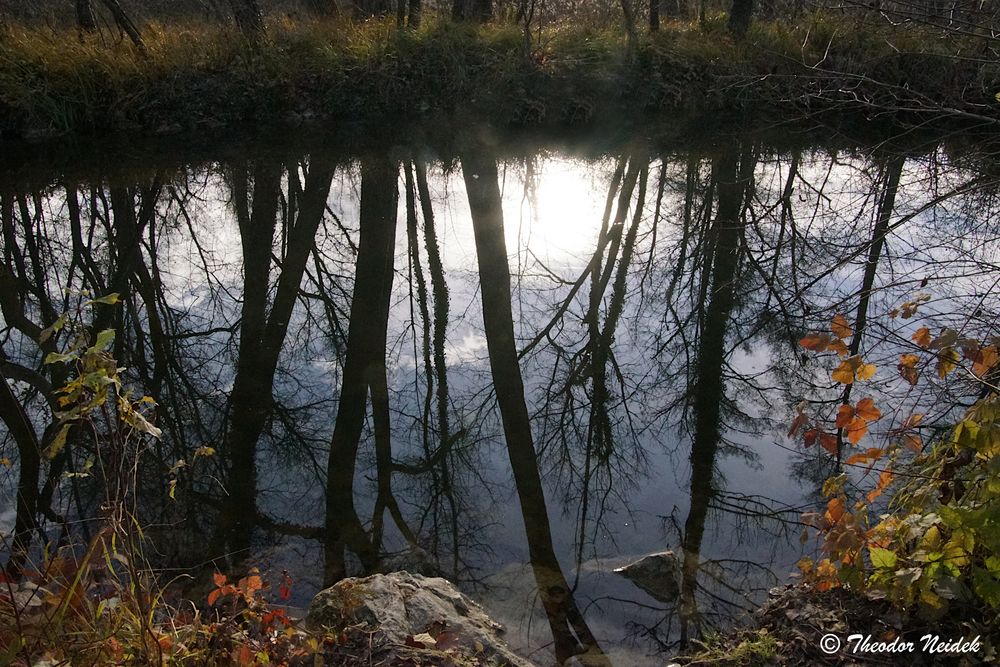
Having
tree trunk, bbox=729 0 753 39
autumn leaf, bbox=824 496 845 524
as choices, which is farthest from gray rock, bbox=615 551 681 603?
tree trunk, bbox=729 0 753 39

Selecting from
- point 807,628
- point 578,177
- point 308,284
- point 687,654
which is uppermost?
point 578,177

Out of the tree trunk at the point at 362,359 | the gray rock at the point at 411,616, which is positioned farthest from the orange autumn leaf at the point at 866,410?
the tree trunk at the point at 362,359

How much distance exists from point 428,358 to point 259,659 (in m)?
3.11

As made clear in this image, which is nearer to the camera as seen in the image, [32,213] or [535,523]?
[535,523]

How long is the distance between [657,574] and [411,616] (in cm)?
104

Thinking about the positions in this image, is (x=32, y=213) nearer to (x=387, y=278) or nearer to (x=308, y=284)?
(x=308, y=284)

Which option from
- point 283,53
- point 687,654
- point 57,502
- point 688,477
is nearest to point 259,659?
point 687,654

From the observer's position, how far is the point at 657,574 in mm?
3029

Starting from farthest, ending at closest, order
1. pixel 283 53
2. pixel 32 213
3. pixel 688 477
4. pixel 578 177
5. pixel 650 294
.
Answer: pixel 283 53, pixel 578 177, pixel 32 213, pixel 650 294, pixel 688 477

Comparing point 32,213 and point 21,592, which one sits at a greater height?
point 32,213

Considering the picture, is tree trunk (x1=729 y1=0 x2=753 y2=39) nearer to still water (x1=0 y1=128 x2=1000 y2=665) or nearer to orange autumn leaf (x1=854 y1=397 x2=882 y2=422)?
still water (x1=0 y1=128 x2=1000 y2=665)

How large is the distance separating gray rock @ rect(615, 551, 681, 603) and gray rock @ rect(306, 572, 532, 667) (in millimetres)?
605

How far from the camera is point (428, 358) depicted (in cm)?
507

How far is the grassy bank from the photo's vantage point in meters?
9.21
